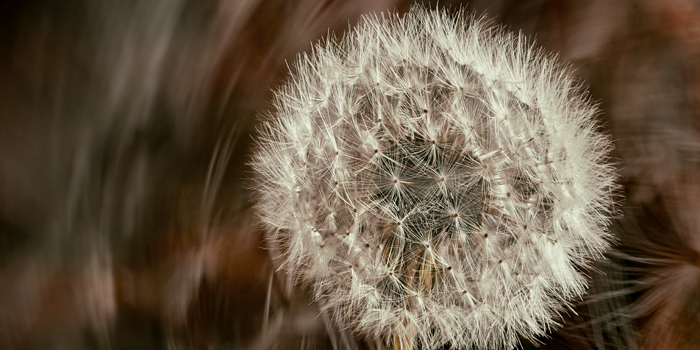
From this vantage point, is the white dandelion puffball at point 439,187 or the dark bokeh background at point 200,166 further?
the dark bokeh background at point 200,166

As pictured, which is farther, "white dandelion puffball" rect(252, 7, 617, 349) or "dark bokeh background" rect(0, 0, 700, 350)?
"dark bokeh background" rect(0, 0, 700, 350)

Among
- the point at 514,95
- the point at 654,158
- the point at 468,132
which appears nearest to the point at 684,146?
the point at 654,158

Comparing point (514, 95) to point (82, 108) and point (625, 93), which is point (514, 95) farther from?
point (82, 108)

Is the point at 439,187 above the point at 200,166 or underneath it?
underneath

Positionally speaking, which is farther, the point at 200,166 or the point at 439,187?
the point at 200,166
